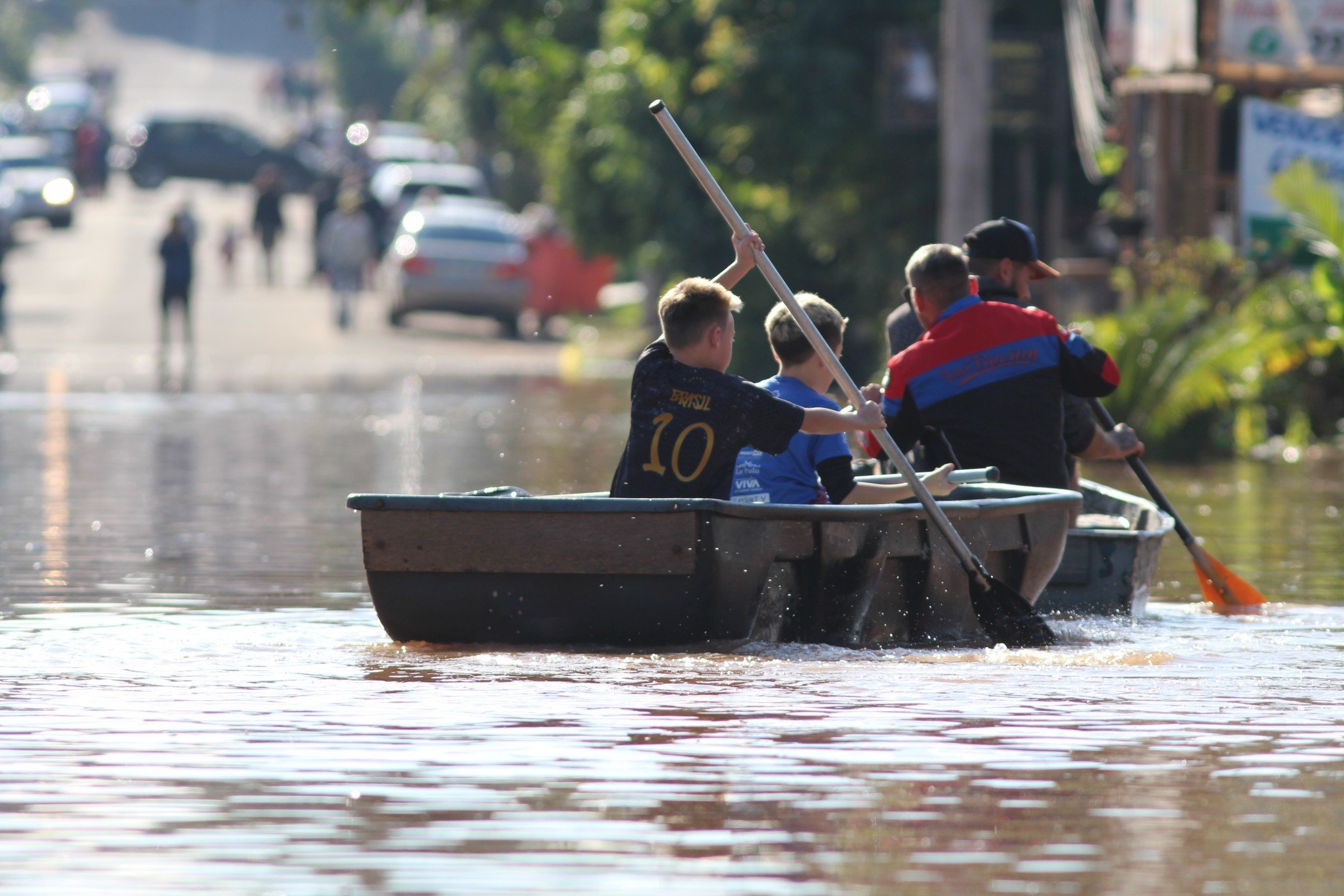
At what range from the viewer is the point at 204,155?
64625 mm

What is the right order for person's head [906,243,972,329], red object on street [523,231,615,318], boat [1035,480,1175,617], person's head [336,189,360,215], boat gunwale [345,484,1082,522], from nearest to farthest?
boat gunwale [345,484,1082,522]
person's head [906,243,972,329]
boat [1035,480,1175,617]
person's head [336,189,360,215]
red object on street [523,231,615,318]

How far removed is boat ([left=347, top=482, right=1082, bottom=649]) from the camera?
9.03 meters

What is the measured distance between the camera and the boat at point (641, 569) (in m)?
9.03

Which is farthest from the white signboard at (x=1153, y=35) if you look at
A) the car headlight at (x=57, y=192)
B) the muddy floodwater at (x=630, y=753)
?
the car headlight at (x=57, y=192)

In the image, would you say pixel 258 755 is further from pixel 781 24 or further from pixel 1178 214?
pixel 781 24

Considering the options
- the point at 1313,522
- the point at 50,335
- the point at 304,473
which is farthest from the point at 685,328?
the point at 50,335

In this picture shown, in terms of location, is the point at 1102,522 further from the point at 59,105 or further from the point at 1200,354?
the point at 59,105

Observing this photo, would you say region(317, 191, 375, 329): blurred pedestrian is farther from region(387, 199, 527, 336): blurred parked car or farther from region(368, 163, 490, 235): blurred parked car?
region(368, 163, 490, 235): blurred parked car

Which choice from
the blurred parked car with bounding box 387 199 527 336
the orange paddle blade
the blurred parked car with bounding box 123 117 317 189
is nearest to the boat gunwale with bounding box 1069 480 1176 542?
the orange paddle blade

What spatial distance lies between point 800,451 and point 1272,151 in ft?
46.2

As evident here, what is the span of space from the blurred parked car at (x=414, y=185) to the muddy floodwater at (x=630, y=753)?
1487 inches

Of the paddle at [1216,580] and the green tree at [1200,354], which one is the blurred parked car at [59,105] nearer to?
the green tree at [1200,354]

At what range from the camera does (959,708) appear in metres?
8.07

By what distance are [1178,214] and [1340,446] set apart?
342cm
